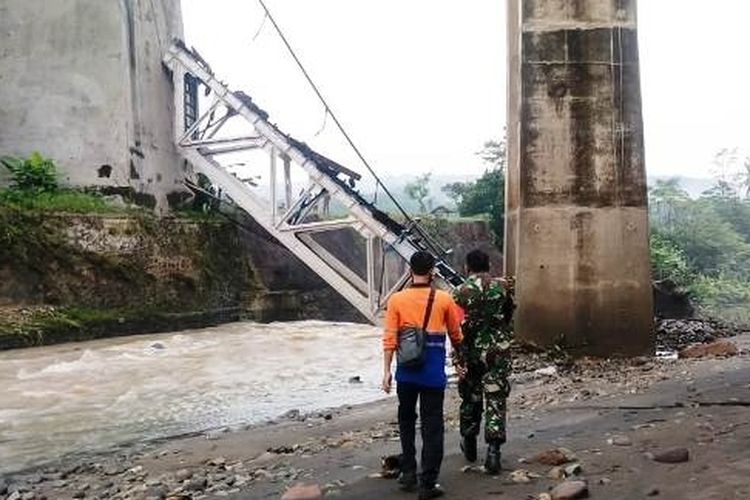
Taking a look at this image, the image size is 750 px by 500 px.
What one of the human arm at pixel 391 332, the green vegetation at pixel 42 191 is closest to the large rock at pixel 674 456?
the human arm at pixel 391 332

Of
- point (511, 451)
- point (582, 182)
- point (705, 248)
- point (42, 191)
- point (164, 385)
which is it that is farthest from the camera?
point (705, 248)

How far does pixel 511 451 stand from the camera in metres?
6.42

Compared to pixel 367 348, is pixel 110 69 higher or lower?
higher

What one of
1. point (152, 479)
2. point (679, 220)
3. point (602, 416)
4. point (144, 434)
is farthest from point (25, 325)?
point (679, 220)

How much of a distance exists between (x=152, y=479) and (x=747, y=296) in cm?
3395

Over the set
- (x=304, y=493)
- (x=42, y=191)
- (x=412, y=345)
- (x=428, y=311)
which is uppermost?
(x=42, y=191)

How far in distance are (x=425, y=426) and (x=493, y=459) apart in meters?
0.65

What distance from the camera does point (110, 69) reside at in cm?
2114

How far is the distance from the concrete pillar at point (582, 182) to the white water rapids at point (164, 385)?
282cm

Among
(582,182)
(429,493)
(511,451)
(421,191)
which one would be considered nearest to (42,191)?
(582,182)

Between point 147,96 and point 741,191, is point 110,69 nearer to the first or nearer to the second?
point 147,96

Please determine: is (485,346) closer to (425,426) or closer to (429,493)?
(425,426)

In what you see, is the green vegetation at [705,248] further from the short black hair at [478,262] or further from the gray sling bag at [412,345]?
the gray sling bag at [412,345]

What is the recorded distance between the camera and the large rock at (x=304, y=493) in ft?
18.0
